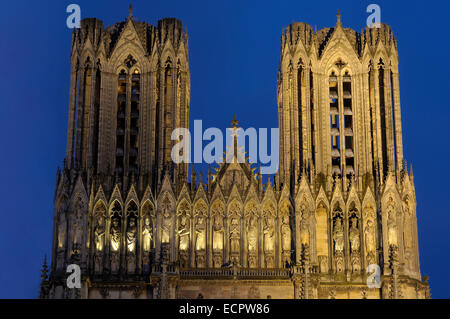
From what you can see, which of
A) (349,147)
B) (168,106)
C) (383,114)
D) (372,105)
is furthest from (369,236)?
(168,106)

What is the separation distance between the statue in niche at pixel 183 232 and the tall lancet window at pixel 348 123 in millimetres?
9927

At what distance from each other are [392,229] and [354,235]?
7.08 feet

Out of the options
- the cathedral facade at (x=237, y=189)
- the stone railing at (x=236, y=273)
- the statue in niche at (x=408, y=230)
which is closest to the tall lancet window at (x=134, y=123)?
the cathedral facade at (x=237, y=189)

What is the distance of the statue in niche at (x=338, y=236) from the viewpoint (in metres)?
57.7

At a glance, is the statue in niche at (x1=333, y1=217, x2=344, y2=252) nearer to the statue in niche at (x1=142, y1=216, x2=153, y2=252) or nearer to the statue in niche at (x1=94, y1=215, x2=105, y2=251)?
the statue in niche at (x1=142, y1=216, x2=153, y2=252)

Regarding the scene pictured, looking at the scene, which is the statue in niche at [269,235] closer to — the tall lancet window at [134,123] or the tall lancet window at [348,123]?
the tall lancet window at [348,123]

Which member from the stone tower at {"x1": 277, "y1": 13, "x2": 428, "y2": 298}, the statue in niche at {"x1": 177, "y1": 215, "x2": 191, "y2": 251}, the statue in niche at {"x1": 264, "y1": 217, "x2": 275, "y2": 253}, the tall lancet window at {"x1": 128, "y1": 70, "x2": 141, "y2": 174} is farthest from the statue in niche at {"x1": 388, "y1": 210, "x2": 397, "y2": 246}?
the tall lancet window at {"x1": 128, "y1": 70, "x2": 141, "y2": 174}

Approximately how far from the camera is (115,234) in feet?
190

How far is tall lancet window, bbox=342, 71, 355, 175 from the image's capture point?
60438mm

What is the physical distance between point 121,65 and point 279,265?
15843 mm

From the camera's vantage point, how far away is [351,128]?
61.2 m

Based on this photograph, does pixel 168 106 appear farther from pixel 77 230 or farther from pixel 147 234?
pixel 77 230

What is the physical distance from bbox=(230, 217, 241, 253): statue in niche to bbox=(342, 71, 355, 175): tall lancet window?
7.33 metres
